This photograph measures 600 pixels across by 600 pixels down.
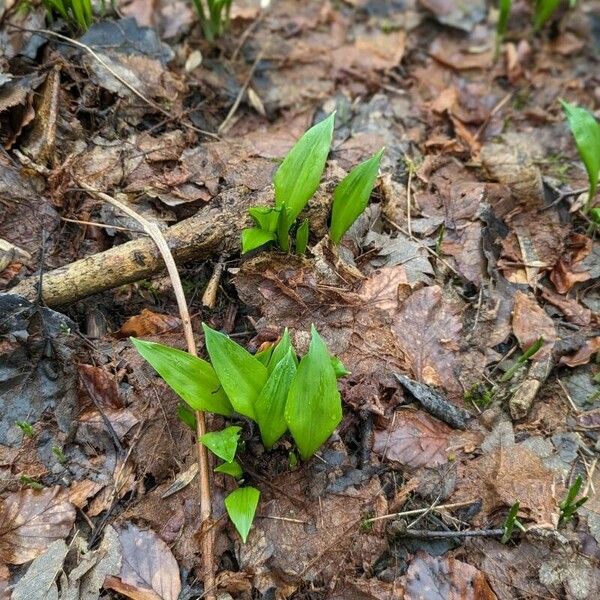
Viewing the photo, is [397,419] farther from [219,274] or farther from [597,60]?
[597,60]

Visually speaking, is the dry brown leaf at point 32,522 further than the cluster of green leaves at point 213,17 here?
No

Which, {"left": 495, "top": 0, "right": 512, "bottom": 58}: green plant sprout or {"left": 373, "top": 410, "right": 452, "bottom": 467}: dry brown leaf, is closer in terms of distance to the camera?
{"left": 373, "top": 410, "right": 452, "bottom": 467}: dry brown leaf

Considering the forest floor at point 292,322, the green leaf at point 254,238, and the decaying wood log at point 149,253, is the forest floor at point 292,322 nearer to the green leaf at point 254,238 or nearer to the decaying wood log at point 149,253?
the decaying wood log at point 149,253

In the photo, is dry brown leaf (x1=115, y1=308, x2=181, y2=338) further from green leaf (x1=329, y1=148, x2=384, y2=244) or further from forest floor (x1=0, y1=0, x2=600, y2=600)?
green leaf (x1=329, y1=148, x2=384, y2=244)

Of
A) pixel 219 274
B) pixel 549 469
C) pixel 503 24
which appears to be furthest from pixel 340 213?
pixel 503 24

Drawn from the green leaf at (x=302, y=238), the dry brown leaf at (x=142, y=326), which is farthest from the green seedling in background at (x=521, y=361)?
the dry brown leaf at (x=142, y=326)

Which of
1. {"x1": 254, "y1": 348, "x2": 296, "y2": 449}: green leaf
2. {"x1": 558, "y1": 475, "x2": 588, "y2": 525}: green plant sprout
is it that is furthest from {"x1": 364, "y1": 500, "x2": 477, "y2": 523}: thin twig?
{"x1": 254, "y1": 348, "x2": 296, "y2": 449}: green leaf
